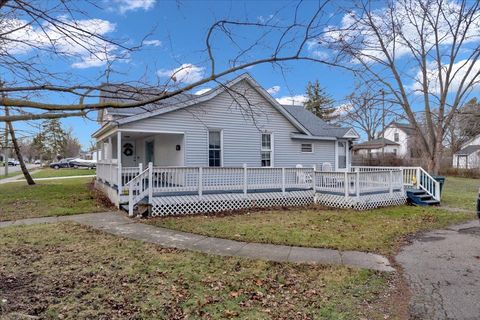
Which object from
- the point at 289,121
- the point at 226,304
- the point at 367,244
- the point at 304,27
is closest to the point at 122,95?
the point at 304,27

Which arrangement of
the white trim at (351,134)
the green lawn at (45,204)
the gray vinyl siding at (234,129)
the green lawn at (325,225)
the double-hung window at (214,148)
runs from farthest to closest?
the white trim at (351,134)
the double-hung window at (214,148)
the gray vinyl siding at (234,129)
the green lawn at (45,204)
the green lawn at (325,225)

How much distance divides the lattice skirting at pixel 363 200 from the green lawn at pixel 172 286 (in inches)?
281

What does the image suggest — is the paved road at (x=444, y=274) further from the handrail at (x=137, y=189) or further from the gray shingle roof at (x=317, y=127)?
the gray shingle roof at (x=317, y=127)

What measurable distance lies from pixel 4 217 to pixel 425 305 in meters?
11.1

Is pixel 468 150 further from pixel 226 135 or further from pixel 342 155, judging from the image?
pixel 226 135

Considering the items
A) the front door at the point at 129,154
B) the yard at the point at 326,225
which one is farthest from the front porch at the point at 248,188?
the front door at the point at 129,154

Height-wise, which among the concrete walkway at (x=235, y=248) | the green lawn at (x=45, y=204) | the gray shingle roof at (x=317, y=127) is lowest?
the concrete walkway at (x=235, y=248)

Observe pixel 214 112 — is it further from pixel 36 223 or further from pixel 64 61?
pixel 64 61

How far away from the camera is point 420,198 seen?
13.7m

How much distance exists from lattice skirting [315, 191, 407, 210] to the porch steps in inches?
10.0

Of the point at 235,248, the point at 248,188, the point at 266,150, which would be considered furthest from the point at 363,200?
the point at 235,248

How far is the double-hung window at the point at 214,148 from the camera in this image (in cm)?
1427

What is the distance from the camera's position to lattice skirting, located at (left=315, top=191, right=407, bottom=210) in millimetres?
12259

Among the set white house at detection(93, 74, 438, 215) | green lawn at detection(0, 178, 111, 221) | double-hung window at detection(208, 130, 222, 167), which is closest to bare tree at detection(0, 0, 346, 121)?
white house at detection(93, 74, 438, 215)
